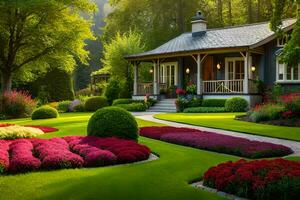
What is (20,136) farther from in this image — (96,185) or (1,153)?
(96,185)

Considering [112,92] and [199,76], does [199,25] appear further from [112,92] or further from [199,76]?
[112,92]

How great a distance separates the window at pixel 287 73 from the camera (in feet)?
80.8

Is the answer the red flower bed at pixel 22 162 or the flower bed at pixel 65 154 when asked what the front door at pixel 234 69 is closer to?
the flower bed at pixel 65 154

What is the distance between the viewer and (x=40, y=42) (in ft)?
91.0

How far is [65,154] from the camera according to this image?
8734mm

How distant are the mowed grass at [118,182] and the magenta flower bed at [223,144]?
112 cm

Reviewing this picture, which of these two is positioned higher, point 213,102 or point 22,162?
point 213,102

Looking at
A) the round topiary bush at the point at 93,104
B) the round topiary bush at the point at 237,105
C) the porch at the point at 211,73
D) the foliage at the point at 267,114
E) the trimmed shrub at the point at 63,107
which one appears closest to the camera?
the foliage at the point at 267,114

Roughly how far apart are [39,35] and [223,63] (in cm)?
1262

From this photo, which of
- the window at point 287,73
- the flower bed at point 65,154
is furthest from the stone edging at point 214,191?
the window at point 287,73

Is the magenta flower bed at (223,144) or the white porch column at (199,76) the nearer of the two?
the magenta flower bed at (223,144)

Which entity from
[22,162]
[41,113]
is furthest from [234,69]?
[22,162]

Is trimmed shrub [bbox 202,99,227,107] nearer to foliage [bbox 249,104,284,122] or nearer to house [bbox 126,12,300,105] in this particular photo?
house [bbox 126,12,300,105]

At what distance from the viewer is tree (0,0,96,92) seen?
1065 inches
